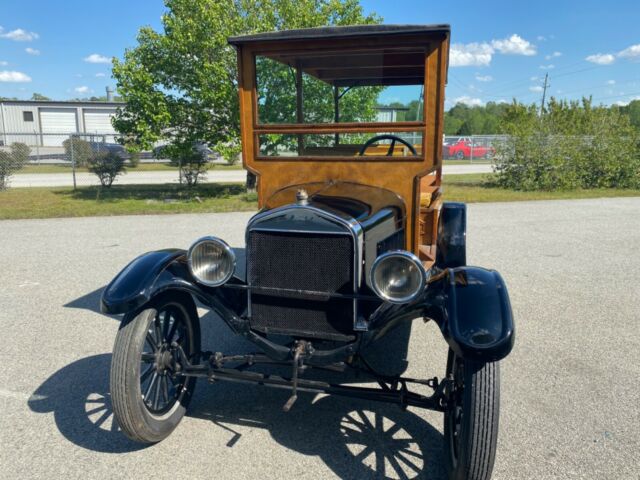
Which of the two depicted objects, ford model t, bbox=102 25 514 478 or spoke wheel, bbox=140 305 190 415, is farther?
spoke wheel, bbox=140 305 190 415

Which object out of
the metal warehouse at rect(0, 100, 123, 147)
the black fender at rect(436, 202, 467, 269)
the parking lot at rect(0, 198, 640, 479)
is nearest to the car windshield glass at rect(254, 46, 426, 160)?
the black fender at rect(436, 202, 467, 269)

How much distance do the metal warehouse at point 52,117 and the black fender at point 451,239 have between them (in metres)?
35.7

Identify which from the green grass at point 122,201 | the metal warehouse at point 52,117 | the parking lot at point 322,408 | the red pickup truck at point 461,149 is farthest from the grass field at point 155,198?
the metal warehouse at point 52,117

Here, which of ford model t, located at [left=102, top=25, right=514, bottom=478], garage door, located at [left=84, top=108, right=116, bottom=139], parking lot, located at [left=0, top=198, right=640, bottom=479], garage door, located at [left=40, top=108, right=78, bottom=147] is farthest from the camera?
garage door, located at [left=40, top=108, right=78, bottom=147]

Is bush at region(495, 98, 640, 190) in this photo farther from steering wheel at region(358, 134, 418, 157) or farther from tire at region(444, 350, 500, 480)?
tire at region(444, 350, 500, 480)

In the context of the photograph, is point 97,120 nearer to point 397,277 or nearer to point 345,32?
point 345,32

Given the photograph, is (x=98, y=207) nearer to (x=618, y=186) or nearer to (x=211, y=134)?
(x=211, y=134)

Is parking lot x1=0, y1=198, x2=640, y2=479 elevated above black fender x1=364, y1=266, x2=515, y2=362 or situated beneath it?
situated beneath

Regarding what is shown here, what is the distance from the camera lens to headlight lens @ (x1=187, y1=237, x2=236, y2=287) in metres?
2.81

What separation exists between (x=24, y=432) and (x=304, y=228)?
1962 mm

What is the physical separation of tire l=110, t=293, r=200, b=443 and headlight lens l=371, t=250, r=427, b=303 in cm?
122

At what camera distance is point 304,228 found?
2.68 meters

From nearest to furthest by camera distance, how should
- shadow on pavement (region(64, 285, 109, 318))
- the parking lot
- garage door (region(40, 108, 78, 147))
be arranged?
the parking lot → shadow on pavement (region(64, 285, 109, 318)) → garage door (region(40, 108, 78, 147))

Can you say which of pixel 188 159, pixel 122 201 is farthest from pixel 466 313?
pixel 188 159
